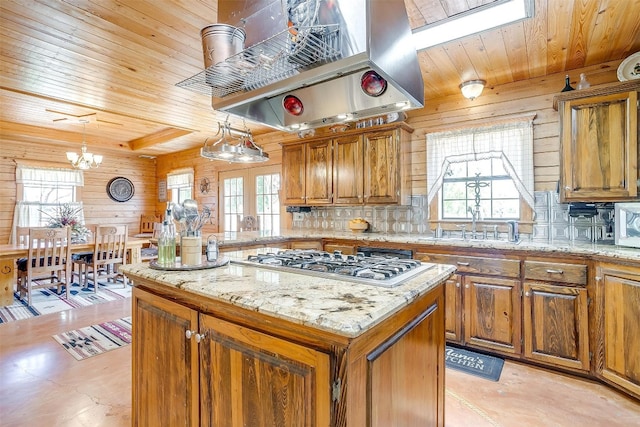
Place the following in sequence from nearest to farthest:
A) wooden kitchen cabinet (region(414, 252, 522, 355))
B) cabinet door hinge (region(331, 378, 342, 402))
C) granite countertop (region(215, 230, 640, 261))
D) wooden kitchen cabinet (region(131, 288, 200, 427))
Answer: cabinet door hinge (region(331, 378, 342, 402))
wooden kitchen cabinet (region(131, 288, 200, 427))
granite countertop (region(215, 230, 640, 261))
wooden kitchen cabinet (region(414, 252, 522, 355))

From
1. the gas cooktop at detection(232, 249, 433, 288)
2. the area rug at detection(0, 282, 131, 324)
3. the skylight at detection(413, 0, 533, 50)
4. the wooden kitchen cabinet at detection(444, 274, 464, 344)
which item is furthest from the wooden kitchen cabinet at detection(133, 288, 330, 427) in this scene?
the area rug at detection(0, 282, 131, 324)

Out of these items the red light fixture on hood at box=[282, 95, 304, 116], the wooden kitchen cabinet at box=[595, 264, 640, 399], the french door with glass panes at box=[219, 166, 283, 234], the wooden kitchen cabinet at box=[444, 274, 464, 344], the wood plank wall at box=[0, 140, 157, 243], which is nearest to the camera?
the red light fixture on hood at box=[282, 95, 304, 116]

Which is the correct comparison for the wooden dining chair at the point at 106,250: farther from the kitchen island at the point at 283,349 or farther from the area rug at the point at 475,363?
the area rug at the point at 475,363

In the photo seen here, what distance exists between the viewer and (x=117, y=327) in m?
3.25

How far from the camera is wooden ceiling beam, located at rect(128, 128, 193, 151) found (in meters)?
5.47

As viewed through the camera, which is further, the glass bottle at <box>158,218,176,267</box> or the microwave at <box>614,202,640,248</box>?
the microwave at <box>614,202,640,248</box>

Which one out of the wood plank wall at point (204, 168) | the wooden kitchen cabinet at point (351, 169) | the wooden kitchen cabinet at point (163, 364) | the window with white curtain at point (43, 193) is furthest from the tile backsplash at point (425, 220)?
the window with white curtain at point (43, 193)

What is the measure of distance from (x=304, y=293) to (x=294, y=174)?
3313 mm

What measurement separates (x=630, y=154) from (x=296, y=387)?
278 cm

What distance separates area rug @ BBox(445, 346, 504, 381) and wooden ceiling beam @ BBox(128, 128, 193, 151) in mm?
4750

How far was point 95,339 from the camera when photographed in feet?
9.72

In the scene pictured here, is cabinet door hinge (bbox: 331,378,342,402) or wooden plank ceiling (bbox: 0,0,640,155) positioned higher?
wooden plank ceiling (bbox: 0,0,640,155)

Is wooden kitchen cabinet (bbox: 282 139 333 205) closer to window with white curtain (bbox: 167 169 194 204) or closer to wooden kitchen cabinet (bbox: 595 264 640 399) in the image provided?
wooden kitchen cabinet (bbox: 595 264 640 399)

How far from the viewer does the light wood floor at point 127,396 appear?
1.85 m
